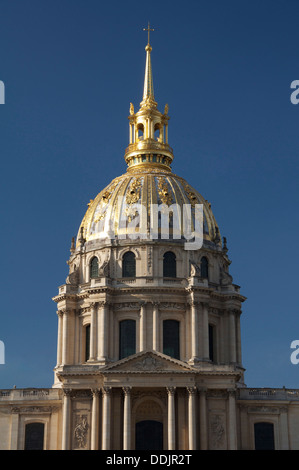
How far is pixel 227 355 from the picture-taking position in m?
95.2

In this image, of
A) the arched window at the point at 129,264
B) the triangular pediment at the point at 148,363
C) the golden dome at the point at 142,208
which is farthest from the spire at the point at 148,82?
the triangular pediment at the point at 148,363

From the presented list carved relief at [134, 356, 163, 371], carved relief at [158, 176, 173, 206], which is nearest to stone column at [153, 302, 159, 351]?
carved relief at [134, 356, 163, 371]

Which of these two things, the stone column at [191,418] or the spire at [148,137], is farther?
the spire at [148,137]

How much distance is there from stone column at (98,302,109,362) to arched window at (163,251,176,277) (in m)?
6.75

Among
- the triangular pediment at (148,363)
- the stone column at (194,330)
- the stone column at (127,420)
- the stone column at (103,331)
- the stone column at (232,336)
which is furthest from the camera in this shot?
the stone column at (232,336)

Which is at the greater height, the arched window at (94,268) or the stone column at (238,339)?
the arched window at (94,268)

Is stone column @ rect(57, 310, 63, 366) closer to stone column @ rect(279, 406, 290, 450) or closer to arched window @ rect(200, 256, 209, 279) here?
arched window @ rect(200, 256, 209, 279)

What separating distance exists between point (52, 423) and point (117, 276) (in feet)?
52.4

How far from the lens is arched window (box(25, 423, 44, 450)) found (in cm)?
8569

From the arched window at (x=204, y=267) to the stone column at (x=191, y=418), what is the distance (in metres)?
17.0

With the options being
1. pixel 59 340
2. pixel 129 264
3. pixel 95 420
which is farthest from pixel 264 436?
pixel 59 340

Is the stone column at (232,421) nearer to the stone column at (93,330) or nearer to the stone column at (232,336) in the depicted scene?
the stone column at (232,336)

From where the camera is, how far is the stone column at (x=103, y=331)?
90.8 m
